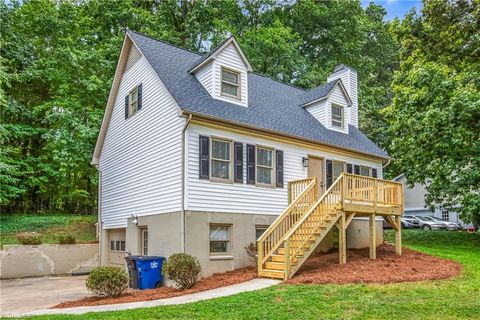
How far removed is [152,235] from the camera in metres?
12.5

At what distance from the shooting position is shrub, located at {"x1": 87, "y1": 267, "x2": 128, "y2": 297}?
948 cm

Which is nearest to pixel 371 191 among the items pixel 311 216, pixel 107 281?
pixel 311 216

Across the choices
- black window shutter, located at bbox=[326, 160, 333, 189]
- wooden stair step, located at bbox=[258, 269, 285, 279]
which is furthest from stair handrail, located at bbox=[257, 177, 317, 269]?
black window shutter, located at bbox=[326, 160, 333, 189]

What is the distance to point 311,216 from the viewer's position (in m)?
11.5

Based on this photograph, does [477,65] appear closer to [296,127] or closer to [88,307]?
[296,127]

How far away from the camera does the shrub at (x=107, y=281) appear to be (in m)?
9.48

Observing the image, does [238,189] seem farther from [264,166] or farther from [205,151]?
[205,151]

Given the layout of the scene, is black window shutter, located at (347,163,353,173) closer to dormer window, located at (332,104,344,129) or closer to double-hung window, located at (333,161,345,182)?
double-hung window, located at (333,161,345,182)

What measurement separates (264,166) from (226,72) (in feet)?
11.2

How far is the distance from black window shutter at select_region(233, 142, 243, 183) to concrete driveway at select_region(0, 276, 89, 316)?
5.36m

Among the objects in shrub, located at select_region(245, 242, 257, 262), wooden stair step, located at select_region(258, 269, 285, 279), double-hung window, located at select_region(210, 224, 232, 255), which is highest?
double-hung window, located at select_region(210, 224, 232, 255)

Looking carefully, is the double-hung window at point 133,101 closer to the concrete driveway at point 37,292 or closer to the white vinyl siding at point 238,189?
the white vinyl siding at point 238,189

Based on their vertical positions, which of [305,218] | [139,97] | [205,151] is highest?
[139,97]

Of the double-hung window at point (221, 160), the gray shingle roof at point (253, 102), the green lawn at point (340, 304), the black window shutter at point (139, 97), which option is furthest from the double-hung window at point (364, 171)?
the black window shutter at point (139, 97)
